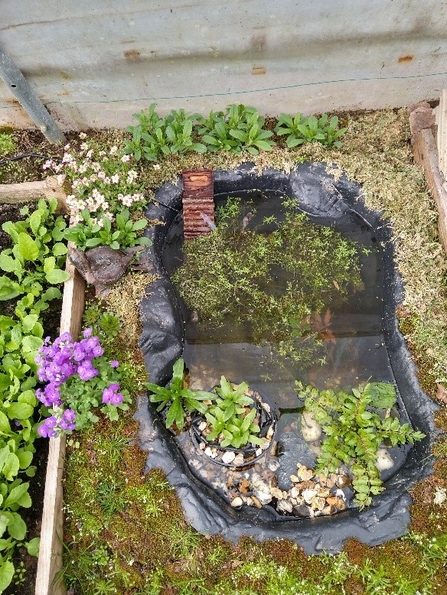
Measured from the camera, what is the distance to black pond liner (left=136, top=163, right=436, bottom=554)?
10.5 feet

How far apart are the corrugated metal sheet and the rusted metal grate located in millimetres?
713

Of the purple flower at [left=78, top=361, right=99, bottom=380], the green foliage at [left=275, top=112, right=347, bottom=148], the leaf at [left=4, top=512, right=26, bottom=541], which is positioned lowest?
the leaf at [left=4, top=512, right=26, bottom=541]

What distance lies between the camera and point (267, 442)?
3592 mm

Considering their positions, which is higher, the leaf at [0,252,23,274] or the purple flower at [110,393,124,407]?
the leaf at [0,252,23,274]

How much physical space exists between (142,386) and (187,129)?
2111 millimetres

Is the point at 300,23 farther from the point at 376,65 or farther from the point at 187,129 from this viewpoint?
the point at 187,129

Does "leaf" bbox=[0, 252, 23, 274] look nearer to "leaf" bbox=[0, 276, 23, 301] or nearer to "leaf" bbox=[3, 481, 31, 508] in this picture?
"leaf" bbox=[0, 276, 23, 301]

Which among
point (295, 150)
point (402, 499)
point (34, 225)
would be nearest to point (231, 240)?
point (295, 150)

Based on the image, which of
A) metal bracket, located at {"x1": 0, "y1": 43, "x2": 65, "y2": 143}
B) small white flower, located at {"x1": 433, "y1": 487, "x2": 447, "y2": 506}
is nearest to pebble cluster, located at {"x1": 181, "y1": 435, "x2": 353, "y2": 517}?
small white flower, located at {"x1": 433, "y1": 487, "x2": 447, "y2": 506}

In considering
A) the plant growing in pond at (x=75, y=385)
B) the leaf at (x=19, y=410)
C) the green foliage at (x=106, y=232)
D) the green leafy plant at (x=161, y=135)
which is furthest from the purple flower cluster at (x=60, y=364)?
the green leafy plant at (x=161, y=135)

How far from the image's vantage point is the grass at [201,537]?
10.1ft

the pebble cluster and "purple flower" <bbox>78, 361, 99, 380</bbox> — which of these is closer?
"purple flower" <bbox>78, 361, 99, 380</bbox>

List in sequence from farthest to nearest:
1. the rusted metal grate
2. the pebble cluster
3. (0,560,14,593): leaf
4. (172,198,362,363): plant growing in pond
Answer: the rusted metal grate, (172,198,362,363): plant growing in pond, the pebble cluster, (0,560,14,593): leaf

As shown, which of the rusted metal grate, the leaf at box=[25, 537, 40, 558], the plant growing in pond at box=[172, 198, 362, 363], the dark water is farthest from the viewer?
the rusted metal grate
